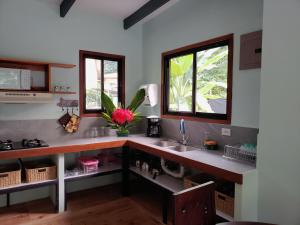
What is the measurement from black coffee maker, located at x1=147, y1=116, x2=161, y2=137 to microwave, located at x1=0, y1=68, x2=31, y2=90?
1599 millimetres

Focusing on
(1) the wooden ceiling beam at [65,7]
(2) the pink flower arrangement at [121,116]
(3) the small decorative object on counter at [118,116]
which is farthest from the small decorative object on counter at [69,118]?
(1) the wooden ceiling beam at [65,7]

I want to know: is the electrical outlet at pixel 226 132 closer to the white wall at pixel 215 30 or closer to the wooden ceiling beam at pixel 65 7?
the white wall at pixel 215 30

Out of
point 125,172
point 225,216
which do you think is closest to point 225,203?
point 225,216

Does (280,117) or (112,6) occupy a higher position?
(112,6)

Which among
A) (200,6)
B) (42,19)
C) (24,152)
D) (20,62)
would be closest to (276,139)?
(200,6)

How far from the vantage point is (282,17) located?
1481mm

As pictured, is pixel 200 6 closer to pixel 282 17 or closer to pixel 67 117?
pixel 282 17

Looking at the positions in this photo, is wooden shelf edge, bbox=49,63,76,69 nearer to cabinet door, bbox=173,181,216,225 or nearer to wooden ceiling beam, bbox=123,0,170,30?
wooden ceiling beam, bbox=123,0,170,30

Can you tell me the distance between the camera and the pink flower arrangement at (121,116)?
3119 mm

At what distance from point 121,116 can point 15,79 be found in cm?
133

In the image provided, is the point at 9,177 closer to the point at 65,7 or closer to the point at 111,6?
the point at 65,7

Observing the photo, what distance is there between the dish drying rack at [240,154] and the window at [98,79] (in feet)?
6.51

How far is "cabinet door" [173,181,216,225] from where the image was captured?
3.64 ft

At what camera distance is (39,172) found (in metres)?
2.56
